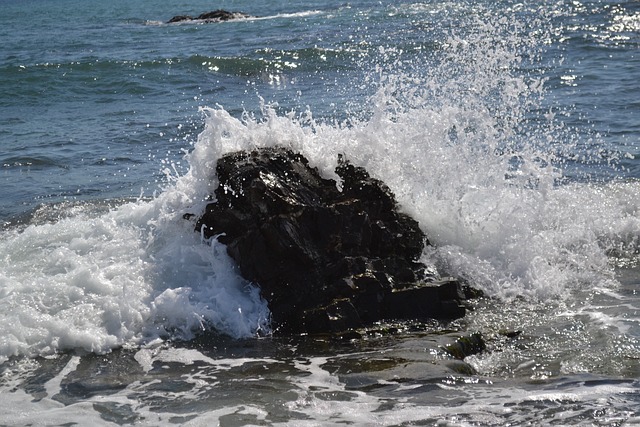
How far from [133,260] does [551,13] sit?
20.3 m

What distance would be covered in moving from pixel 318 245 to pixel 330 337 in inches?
34.0

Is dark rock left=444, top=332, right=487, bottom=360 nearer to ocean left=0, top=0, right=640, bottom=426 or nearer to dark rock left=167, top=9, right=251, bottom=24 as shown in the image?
ocean left=0, top=0, right=640, bottom=426

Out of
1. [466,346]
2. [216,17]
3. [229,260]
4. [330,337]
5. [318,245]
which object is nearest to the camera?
[466,346]

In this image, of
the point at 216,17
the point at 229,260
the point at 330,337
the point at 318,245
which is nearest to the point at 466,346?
the point at 330,337

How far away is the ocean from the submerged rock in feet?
0.53

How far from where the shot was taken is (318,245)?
6.79 meters

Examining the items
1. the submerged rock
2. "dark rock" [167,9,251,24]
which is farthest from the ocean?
"dark rock" [167,9,251,24]

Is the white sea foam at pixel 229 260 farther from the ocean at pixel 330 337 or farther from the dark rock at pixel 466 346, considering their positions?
the dark rock at pixel 466 346

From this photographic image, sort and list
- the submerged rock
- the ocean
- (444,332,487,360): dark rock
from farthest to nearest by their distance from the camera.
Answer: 1. the submerged rock
2. (444,332,487,360): dark rock
3. the ocean

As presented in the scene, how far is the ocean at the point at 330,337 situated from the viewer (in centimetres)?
526

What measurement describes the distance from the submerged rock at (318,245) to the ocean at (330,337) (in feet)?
0.53

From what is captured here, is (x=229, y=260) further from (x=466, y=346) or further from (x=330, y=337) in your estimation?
(x=466, y=346)

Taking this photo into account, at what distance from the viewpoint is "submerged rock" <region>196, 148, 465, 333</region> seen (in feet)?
21.2

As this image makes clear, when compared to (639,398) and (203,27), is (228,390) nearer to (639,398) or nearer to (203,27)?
→ (639,398)
